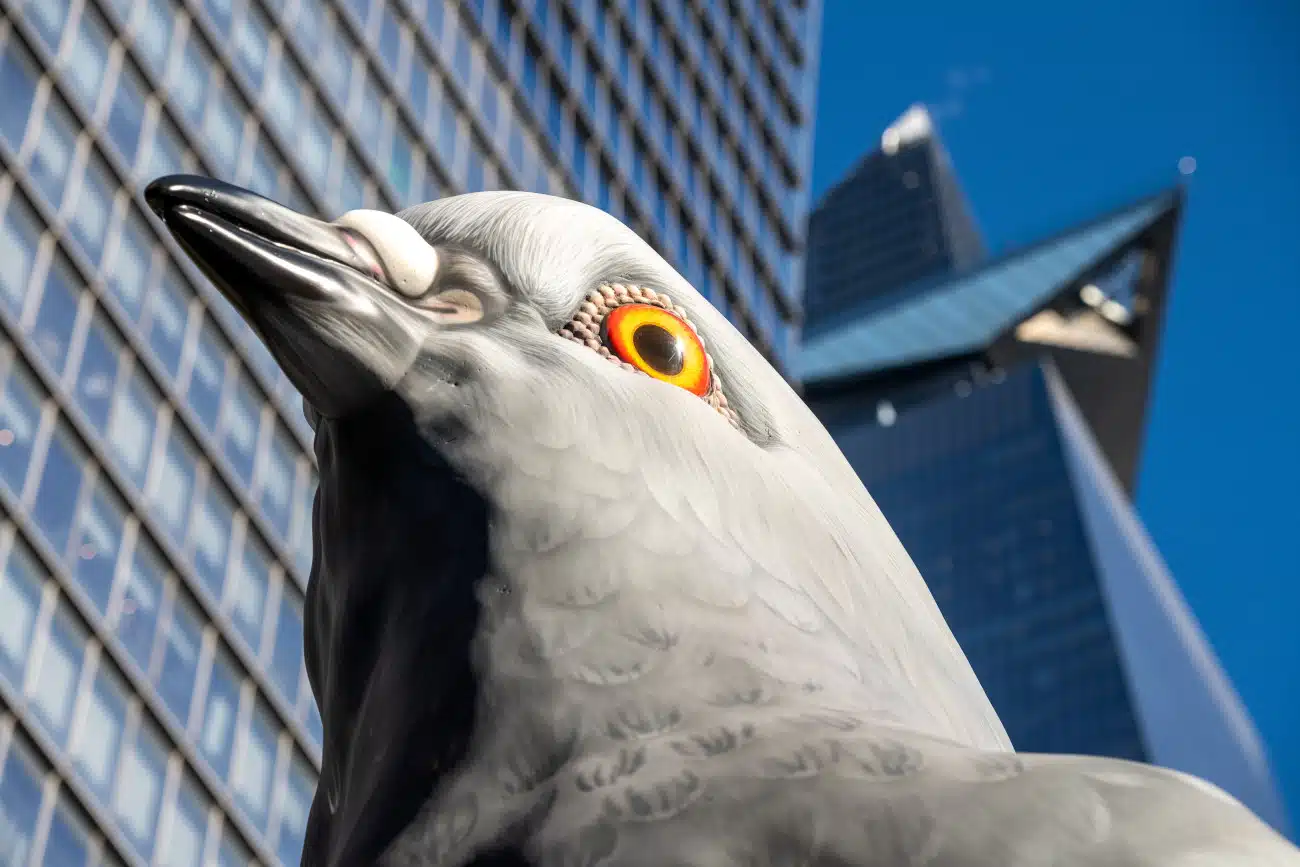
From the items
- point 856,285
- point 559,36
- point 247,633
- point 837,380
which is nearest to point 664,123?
point 559,36

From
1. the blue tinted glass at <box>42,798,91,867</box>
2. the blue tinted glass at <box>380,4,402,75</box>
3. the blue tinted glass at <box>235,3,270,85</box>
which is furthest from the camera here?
the blue tinted glass at <box>380,4,402,75</box>

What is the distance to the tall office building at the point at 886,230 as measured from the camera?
408ft

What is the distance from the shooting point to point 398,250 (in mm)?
4094

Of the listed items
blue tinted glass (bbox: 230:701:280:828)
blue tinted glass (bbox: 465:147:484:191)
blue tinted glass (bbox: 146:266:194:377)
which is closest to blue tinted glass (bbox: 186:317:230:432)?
blue tinted glass (bbox: 146:266:194:377)

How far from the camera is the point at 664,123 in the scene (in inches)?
1972

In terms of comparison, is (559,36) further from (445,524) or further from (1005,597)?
(445,524)

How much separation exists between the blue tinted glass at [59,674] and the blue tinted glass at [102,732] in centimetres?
34

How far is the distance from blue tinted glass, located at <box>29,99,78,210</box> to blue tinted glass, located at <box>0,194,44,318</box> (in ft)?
1.75

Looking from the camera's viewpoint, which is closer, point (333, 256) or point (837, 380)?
point (333, 256)

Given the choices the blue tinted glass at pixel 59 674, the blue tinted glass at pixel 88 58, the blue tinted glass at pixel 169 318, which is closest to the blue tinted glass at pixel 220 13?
the blue tinted glass at pixel 88 58

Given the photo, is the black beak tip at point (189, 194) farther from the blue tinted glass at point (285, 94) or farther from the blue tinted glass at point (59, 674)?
the blue tinted glass at point (285, 94)

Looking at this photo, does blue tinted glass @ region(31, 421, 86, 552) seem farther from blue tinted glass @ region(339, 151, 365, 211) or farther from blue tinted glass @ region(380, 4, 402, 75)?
blue tinted glass @ region(380, 4, 402, 75)

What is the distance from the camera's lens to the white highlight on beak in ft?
13.3

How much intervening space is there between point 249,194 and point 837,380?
91.2 m
